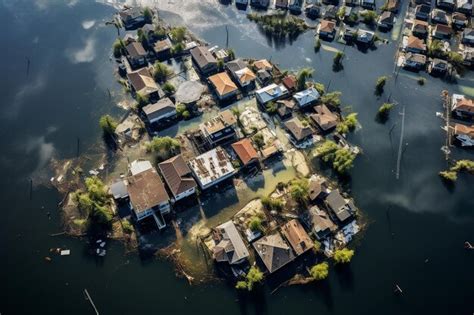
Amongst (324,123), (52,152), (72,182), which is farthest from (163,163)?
(324,123)

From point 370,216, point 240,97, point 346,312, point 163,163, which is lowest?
point 346,312

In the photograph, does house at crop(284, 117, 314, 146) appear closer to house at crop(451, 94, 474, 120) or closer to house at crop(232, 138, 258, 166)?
house at crop(232, 138, 258, 166)

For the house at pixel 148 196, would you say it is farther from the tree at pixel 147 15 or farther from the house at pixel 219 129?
the tree at pixel 147 15

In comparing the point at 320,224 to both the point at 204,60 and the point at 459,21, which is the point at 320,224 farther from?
the point at 459,21

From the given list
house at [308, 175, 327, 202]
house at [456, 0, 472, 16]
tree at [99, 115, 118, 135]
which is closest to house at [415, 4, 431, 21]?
house at [456, 0, 472, 16]

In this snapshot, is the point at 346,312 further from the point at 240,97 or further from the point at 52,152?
the point at 52,152
